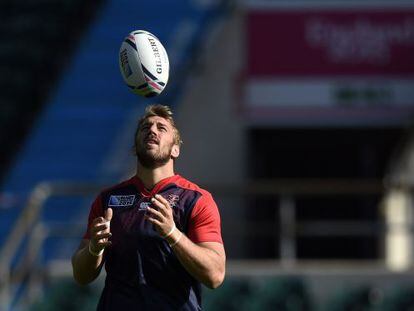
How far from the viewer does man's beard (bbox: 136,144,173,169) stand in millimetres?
5660

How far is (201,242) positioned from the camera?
220 inches

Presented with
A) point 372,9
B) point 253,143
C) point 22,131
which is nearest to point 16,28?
point 22,131

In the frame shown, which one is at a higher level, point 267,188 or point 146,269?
point 267,188

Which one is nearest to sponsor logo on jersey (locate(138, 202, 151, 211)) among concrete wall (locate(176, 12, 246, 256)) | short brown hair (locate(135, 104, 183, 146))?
short brown hair (locate(135, 104, 183, 146))

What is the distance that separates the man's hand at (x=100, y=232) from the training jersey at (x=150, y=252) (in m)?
0.14

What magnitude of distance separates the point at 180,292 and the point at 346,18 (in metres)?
10.7

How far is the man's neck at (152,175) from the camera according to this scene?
18.8 feet

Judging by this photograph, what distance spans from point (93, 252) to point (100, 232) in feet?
0.53

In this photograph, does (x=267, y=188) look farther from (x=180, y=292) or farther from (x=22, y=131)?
(x=180, y=292)

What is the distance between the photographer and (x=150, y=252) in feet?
18.5

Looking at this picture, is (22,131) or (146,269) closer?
(146,269)

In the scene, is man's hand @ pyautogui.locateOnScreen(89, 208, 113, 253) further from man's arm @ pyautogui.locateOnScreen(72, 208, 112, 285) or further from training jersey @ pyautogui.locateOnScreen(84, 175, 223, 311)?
training jersey @ pyautogui.locateOnScreen(84, 175, 223, 311)

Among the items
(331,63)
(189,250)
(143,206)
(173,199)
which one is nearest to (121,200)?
(143,206)

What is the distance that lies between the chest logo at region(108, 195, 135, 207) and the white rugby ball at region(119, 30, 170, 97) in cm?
72
